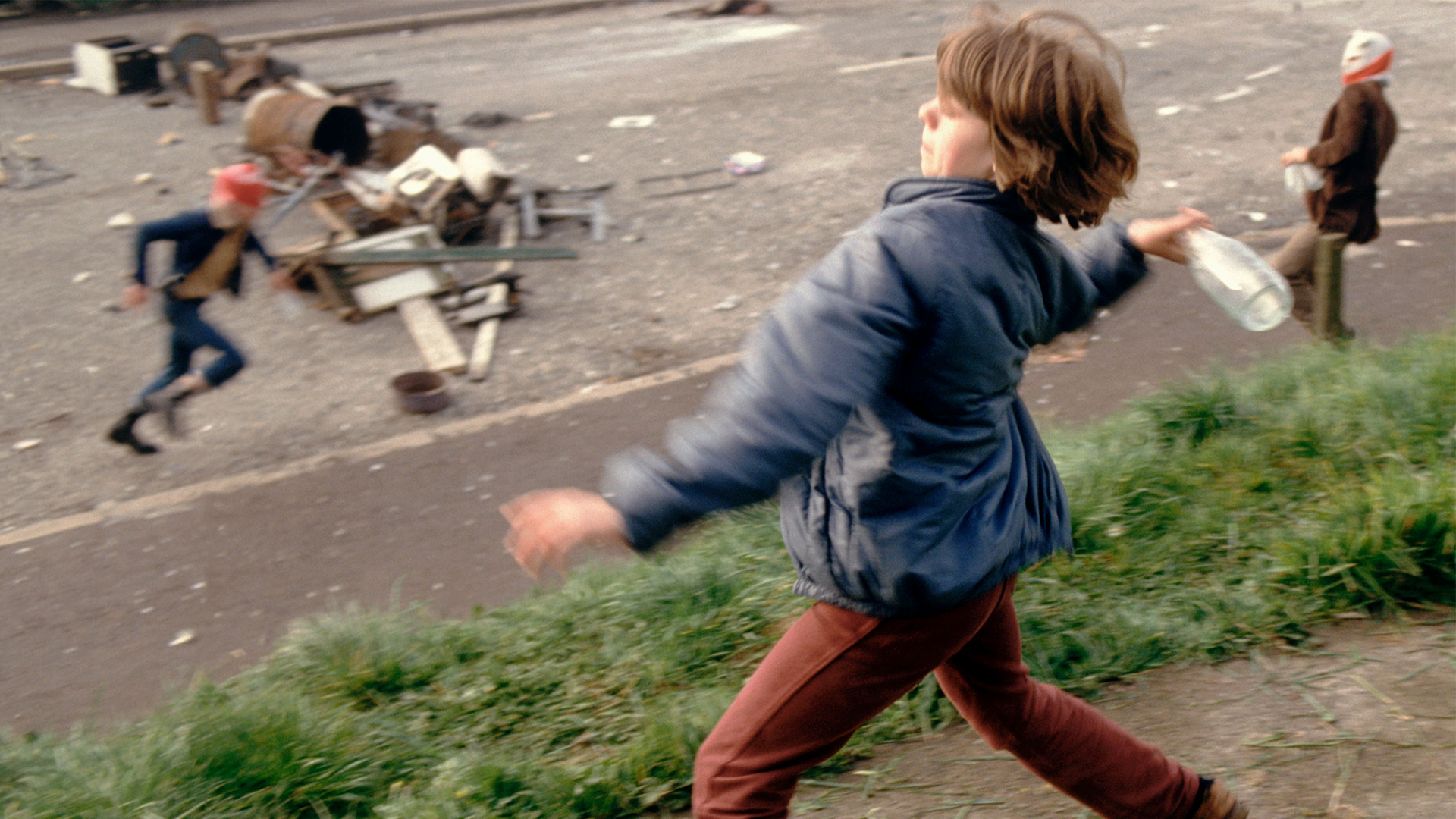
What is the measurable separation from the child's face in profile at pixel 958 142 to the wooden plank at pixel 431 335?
4.71 meters

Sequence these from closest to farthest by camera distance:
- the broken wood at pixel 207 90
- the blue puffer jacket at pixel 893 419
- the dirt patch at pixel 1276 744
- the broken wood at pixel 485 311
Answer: the blue puffer jacket at pixel 893 419
the dirt patch at pixel 1276 744
the broken wood at pixel 485 311
the broken wood at pixel 207 90

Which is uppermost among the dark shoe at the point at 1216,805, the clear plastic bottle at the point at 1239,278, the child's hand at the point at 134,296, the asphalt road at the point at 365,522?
the clear plastic bottle at the point at 1239,278

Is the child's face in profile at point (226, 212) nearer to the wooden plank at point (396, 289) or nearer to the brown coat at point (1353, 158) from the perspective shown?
the wooden plank at point (396, 289)

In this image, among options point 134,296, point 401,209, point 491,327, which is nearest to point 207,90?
point 401,209

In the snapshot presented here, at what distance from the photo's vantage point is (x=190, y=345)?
577cm

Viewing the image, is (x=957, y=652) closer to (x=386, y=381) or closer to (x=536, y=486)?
(x=536, y=486)

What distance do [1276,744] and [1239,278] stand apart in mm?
1206

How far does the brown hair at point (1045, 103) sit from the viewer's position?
1738 millimetres

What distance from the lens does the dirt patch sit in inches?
102

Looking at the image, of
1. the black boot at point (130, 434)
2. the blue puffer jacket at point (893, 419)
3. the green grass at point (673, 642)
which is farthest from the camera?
the black boot at point (130, 434)

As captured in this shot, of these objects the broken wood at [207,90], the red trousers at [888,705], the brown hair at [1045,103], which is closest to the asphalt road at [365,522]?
the red trousers at [888,705]

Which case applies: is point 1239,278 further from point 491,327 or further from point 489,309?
point 489,309

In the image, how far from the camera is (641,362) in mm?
6238

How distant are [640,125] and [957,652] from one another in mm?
8603
